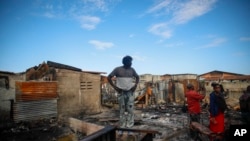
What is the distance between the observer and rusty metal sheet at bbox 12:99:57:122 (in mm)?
10523

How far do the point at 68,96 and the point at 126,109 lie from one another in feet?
24.5

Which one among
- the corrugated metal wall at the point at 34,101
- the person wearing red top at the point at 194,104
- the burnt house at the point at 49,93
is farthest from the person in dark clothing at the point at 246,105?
the corrugated metal wall at the point at 34,101

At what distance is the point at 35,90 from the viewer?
37.0 ft

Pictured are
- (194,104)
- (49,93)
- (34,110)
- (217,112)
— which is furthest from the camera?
(49,93)

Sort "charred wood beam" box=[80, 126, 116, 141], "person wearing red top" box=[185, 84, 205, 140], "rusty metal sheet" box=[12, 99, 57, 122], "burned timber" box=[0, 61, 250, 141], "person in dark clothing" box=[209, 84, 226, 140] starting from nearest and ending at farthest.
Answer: "charred wood beam" box=[80, 126, 116, 141], "person in dark clothing" box=[209, 84, 226, 140], "person wearing red top" box=[185, 84, 205, 140], "burned timber" box=[0, 61, 250, 141], "rusty metal sheet" box=[12, 99, 57, 122]

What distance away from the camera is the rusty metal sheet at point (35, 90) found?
35.1 feet

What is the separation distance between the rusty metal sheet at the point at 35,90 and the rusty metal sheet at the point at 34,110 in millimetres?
250

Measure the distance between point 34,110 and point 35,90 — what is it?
1029 millimetres

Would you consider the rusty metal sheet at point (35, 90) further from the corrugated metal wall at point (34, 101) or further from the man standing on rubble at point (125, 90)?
the man standing on rubble at point (125, 90)

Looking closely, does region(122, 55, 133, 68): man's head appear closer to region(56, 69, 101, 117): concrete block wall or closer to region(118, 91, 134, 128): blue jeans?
region(118, 91, 134, 128): blue jeans

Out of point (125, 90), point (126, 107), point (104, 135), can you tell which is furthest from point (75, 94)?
point (104, 135)

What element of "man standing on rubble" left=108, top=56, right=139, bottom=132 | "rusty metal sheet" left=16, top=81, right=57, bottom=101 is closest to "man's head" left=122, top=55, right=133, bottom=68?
"man standing on rubble" left=108, top=56, right=139, bottom=132

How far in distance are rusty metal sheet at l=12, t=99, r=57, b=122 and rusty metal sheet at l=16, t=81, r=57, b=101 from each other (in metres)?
0.25

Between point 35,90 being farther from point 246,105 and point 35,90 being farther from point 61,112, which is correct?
point 246,105
